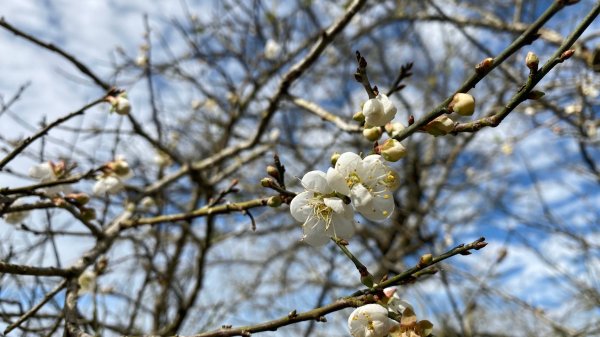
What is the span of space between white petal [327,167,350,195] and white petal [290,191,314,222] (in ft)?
0.25

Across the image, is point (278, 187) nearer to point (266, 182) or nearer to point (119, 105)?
point (266, 182)

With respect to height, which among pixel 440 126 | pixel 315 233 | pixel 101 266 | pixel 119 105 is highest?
pixel 119 105

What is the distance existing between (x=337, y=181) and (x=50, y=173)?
4.17 feet

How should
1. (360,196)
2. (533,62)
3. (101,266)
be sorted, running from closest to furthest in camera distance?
1. (533,62)
2. (360,196)
3. (101,266)


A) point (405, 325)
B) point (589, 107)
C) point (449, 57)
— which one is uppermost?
point (449, 57)

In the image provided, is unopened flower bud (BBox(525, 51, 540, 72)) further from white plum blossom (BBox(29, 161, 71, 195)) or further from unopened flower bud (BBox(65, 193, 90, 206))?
white plum blossom (BBox(29, 161, 71, 195))

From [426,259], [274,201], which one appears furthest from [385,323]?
[274,201]

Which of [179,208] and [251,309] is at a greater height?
[179,208]

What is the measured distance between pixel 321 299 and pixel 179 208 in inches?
73.5

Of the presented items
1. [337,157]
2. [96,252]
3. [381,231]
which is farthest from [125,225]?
[381,231]

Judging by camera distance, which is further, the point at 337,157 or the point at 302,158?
the point at 302,158

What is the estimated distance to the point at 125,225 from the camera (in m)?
1.90

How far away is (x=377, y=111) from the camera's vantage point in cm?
108

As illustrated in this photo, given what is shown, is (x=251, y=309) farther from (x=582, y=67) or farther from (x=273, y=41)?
(x=582, y=67)
